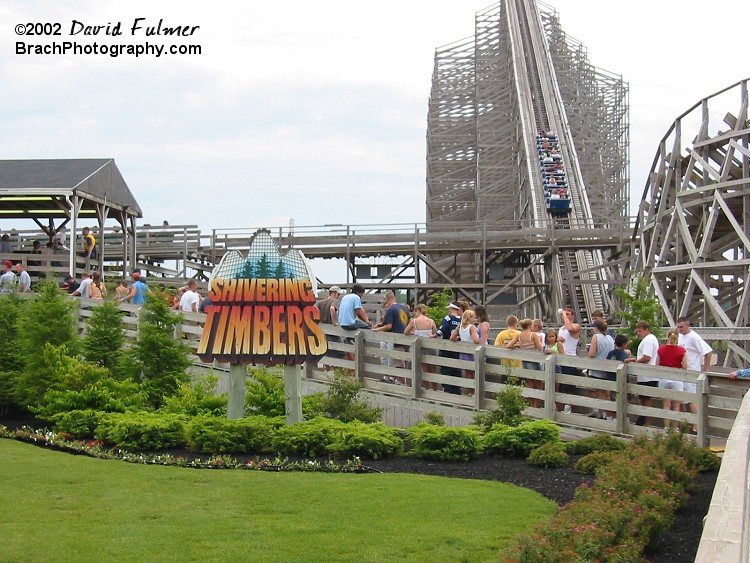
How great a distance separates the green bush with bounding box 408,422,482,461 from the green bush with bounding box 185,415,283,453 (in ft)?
6.00

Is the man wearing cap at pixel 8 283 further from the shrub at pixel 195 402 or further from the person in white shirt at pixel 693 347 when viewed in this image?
the person in white shirt at pixel 693 347

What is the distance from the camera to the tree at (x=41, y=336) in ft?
52.2

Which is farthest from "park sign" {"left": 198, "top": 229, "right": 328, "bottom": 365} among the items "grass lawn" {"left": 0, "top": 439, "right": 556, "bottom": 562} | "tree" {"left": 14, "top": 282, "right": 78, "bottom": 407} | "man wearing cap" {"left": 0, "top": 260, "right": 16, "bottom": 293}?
"man wearing cap" {"left": 0, "top": 260, "right": 16, "bottom": 293}

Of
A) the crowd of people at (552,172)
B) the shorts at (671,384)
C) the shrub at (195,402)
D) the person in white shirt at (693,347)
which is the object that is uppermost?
the crowd of people at (552,172)

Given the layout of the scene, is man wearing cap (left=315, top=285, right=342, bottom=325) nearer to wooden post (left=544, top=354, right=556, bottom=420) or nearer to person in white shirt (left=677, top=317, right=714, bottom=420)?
wooden post (left=544, top=354, right=556, bottom=420)

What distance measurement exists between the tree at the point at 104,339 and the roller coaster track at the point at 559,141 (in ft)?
65.4

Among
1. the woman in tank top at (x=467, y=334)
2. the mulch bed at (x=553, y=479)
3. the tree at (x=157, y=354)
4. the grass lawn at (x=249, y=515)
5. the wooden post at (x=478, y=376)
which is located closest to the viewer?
the grass lawn at (x=249, y=515)

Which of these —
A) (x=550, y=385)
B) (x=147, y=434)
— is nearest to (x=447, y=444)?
(x=550, y=385)

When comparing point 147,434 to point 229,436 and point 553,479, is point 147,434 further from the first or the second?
point 553,479

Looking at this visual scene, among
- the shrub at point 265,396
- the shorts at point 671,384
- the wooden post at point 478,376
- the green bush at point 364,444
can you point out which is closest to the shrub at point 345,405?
the shrub at point 265,396

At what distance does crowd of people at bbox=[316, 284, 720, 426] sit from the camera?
13.1 m

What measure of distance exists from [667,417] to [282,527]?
594cm

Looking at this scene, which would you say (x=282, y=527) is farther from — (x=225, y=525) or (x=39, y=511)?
(x=39, y=511)

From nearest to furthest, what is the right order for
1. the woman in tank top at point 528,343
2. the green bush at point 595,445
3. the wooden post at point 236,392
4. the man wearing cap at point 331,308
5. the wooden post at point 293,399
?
the green bush at point 595,445, the wooden post at point 293,399, the wooden post at point 236,392, the woman in tank top at point 528,343, the man wearing cap at point 331,308
